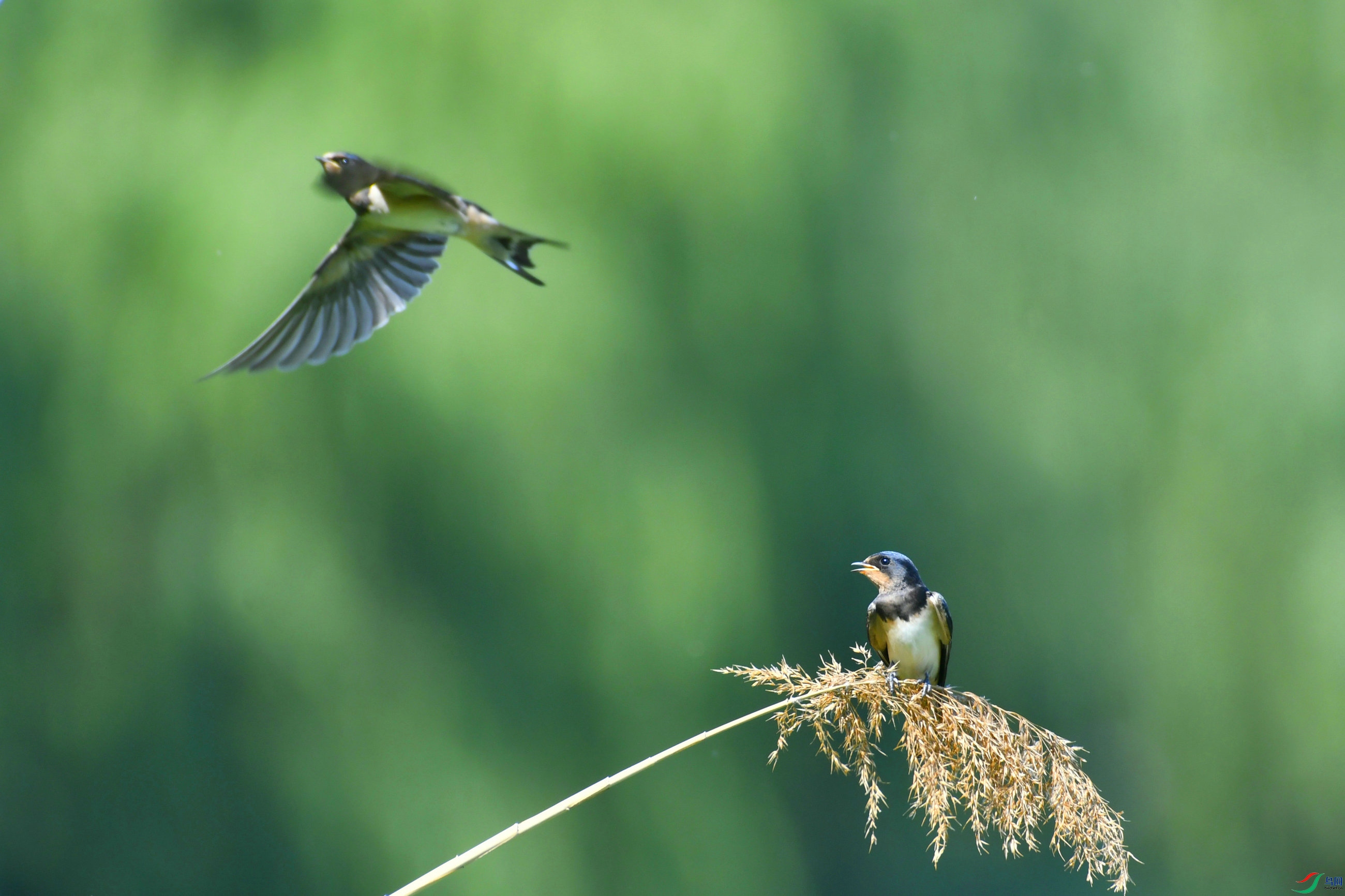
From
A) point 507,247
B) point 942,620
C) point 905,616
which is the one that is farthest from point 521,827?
point 942,620

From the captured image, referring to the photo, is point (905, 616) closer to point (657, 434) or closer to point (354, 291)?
point (354, 291)

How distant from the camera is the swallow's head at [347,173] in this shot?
1.36 m

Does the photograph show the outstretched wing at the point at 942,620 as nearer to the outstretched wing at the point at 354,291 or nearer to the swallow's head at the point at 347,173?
the outstretched wing at the point at 354,291

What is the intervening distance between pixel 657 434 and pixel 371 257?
196 centimetres

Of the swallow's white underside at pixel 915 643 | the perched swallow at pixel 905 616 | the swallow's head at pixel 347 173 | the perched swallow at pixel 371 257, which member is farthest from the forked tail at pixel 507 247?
the swallow's white underside at pixel 915 643

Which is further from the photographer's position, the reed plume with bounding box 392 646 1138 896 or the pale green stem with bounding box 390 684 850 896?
the reed plume with bounding box 392 646 1138 896

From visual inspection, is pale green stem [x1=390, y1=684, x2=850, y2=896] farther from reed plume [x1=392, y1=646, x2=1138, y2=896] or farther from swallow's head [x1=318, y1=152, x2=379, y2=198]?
swallow's head [x1=318, y1=152, x2=379, y2=198]

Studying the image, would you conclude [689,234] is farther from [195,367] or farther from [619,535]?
[195,367]

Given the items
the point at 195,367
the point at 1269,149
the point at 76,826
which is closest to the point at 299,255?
the point at 195,367

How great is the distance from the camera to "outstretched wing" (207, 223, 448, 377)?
4.75ft

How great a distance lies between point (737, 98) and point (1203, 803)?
122 inches

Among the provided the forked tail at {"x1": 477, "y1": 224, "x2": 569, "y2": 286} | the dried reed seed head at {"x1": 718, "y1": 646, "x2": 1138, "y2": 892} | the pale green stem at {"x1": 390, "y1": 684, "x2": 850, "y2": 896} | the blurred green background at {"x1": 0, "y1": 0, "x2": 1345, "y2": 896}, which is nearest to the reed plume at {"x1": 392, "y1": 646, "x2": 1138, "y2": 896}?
the dried reed seed head at {"x1": 718, "y1": 646, "x2": 1138, "y2": 892}

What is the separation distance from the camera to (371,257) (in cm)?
169

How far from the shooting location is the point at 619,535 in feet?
11.3
